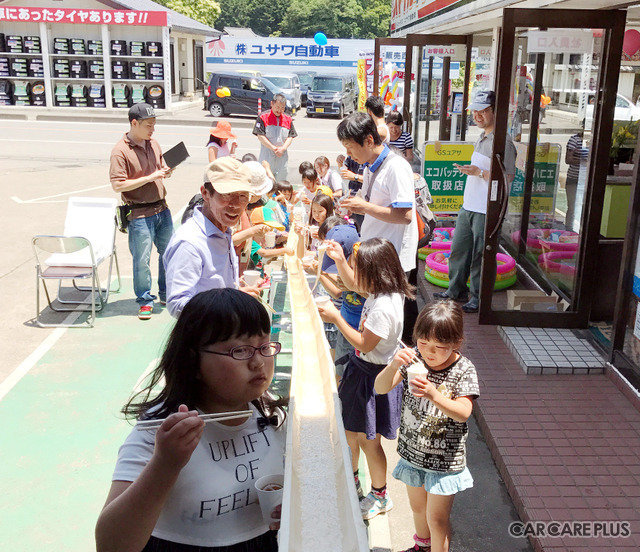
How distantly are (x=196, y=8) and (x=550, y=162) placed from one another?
50.2 m

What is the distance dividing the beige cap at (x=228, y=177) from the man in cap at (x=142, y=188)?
3100mm

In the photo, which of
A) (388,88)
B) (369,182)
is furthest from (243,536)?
(388,88)

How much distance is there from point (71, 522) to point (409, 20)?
11.1 m

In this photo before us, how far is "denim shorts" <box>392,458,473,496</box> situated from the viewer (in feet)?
9.77

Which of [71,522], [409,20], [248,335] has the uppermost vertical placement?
[409,20]

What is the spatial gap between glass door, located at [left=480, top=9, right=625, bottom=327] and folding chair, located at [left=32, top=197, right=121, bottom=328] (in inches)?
149

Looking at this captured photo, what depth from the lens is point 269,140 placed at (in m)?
10.6

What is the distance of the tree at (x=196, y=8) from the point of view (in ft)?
163

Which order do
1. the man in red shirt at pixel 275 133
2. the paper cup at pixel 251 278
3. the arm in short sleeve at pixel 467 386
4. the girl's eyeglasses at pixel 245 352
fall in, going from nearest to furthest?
the girl's eyeglasses at pixel 245 352
the arm in short sleeve at pixel 467 386
the paper cup at pixel 251 278
the man in red shirt at pixel 275 133

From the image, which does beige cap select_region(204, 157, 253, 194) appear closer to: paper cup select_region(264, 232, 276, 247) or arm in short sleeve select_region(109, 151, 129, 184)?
paper cup select_region(264, 232, 276, 247)

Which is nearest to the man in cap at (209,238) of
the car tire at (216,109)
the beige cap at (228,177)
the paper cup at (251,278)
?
the beige cap at (228,177)

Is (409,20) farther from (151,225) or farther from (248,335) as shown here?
(248,335)

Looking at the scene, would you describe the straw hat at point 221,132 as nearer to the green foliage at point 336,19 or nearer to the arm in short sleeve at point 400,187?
the arm in short sleeve at point 400,187

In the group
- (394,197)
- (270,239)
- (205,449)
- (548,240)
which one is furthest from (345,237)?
(548,240)
